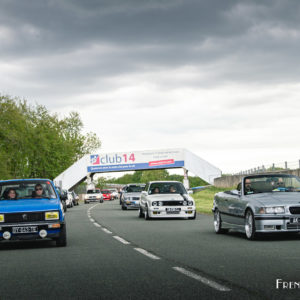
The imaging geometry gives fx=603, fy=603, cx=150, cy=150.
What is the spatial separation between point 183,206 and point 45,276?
14.6 meters

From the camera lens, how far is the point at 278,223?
1280 centimetres

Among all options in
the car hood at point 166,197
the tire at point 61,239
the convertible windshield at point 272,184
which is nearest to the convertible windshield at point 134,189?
the car hood at point 166,197

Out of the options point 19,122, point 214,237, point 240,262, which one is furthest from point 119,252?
point 19,122

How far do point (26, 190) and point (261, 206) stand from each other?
5.40 meters

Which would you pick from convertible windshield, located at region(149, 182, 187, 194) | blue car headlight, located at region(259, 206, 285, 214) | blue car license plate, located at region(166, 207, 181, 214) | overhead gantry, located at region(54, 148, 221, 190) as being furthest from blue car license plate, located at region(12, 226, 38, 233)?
overhead gantry, located at region(54, 148, 221, 190)

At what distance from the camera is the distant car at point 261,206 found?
12805 millimetres

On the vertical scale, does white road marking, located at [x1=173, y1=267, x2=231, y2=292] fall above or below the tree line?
below

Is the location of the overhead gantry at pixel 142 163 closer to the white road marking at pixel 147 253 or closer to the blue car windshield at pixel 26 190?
the blue car windshield at pixel 26 190

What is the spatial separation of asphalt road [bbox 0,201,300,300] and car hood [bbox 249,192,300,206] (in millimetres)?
843

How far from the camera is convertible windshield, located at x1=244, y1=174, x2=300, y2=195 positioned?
14.2 metres

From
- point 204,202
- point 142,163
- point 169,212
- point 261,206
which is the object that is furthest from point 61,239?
point 142,163

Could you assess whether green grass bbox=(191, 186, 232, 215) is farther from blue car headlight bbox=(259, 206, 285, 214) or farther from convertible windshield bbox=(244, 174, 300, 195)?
blue car headlight bbox=(259, 206, 285, 214)

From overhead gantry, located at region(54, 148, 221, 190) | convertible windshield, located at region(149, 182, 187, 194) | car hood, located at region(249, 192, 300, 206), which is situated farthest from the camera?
overhead gantry, located at region(54, 148, 221, 190)

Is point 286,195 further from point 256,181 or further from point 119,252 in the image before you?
point 119,252
